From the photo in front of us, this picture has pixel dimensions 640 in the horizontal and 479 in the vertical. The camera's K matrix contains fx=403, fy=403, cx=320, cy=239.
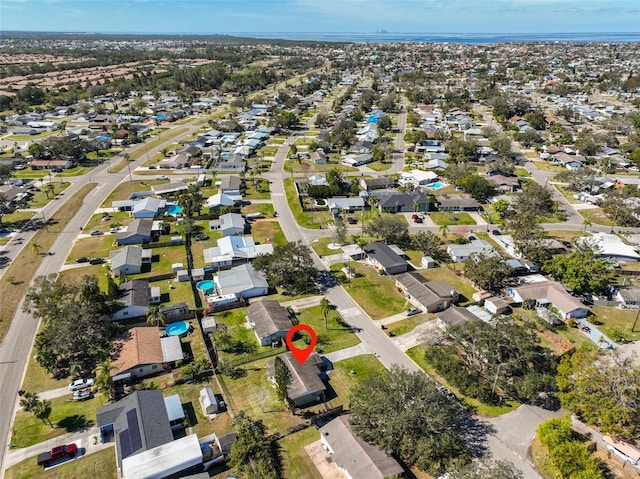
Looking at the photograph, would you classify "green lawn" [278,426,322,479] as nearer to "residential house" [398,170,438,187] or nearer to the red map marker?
the red map marker

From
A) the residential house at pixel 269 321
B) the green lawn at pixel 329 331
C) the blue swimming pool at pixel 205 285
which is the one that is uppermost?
the residential house at pixel 269 321

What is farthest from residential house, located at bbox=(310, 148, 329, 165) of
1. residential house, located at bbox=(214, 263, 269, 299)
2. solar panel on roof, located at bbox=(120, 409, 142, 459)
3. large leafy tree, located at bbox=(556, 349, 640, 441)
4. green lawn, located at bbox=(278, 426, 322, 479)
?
solar panel on roof, located at bbox=(120, 409, 142, 459)

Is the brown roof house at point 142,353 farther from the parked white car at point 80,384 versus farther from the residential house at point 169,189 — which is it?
the residential house at point 169,189

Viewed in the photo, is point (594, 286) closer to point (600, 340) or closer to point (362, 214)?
point (600, 340)

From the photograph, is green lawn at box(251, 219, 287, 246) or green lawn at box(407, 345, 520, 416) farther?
green lawn at box(251, 219, 287, 246)

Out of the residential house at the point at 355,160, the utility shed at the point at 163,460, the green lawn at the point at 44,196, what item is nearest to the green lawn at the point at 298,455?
the utility shed at the point at 163,460

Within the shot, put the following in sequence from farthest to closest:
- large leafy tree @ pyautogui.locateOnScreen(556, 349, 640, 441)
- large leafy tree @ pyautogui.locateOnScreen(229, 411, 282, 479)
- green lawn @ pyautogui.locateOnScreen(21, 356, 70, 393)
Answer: green lawn @ pyautogui.locateOnScreen(21, 356, 70, 393)
large leafy tree @ pyautogui.locateOnScreen(556, 349, 640, 441)
large leafy tree @ pyautogui.locateOnScreen(229, 411, 282, 479)
